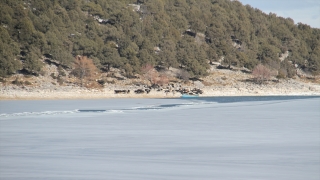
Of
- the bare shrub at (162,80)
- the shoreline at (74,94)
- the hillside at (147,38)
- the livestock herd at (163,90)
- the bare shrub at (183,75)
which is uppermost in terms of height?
the hillside at (147,38)

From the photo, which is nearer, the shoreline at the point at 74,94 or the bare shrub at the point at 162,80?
the shoreline at the point at 74,94

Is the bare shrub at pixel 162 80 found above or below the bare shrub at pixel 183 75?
below

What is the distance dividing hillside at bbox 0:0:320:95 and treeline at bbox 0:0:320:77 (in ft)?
0.47

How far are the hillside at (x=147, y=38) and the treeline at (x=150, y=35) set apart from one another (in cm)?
14

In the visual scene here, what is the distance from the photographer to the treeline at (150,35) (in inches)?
2771

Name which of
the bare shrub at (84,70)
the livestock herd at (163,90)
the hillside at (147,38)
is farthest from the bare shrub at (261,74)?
the bare shrub at (84,70)

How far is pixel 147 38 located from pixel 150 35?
2.28m

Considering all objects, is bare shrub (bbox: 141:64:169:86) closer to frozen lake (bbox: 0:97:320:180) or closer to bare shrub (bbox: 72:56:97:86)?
bare shrub (bbox: 72:56:97:86)

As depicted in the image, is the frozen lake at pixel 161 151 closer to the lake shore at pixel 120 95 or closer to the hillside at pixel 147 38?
the lake shore at pixel 120 95

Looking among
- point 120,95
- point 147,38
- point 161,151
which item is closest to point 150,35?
point 147,38

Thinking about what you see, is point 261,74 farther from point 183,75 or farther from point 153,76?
point 153,76

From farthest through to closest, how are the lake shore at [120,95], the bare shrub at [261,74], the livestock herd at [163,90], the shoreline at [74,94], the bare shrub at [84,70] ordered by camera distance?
the bare shrub at [261,74]
the bare shrub at [84,70]
the livestock herd at [163,90]
the lake shore at [120,95]
the shoreline at [74,94]

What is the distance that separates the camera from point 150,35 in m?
89.4

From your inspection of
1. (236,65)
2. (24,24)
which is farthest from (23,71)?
(236,65)
